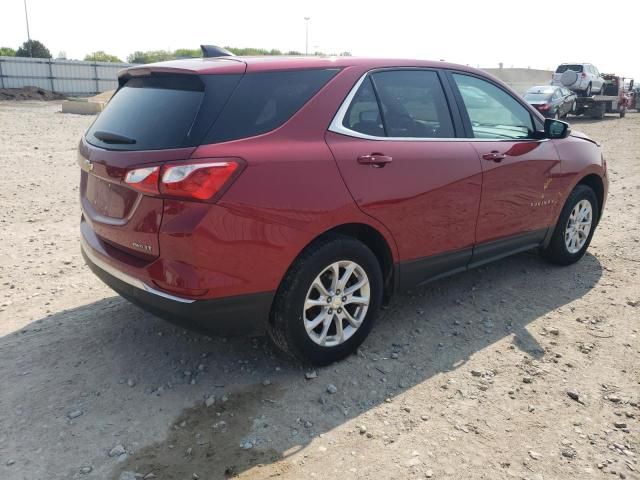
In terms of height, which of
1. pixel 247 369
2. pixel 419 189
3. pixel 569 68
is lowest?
pixel 247 369

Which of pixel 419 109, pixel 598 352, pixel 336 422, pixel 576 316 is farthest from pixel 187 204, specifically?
pixel 576 316

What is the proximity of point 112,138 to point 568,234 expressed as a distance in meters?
4.02

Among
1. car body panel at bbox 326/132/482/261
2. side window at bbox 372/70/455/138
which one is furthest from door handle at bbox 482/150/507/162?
side window at bbox 372/70/455/138

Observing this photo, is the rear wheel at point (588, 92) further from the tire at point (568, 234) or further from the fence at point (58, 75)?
the fence at point (58, 75)

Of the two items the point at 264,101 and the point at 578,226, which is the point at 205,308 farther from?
the point at 578,226

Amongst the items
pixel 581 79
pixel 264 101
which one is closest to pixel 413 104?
pixel 264 101

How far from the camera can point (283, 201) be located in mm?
2910

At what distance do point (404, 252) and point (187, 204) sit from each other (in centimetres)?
154

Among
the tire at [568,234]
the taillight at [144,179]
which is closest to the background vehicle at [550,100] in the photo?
the tire at [568,234]

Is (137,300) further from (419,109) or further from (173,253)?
(419,109)

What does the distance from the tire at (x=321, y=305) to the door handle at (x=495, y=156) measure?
124 centimetres

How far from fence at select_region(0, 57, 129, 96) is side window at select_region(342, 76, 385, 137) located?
36.2m

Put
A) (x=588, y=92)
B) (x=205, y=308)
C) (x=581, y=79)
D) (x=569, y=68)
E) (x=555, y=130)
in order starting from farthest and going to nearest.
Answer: (x=569, y=68) < (x=588, y=92) < (x=581, y=79) < (x=555, y=130) < (x=205, y=308)

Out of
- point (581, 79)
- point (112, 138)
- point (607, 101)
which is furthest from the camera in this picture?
point (607, 101)
